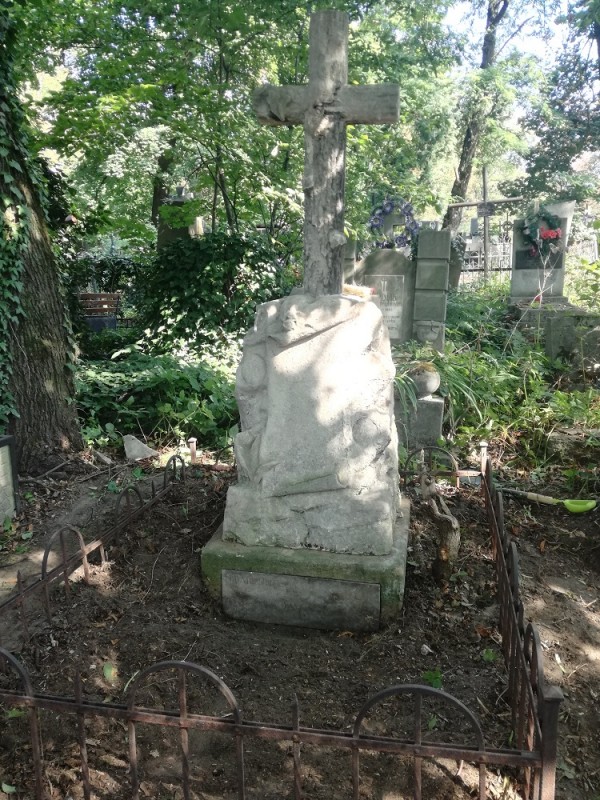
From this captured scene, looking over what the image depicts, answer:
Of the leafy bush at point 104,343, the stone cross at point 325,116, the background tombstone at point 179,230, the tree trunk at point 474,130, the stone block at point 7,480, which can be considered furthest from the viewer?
the tree trunk at point 474,130

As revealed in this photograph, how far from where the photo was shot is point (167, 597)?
11.0 feet

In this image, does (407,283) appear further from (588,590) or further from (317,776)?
(317,776)

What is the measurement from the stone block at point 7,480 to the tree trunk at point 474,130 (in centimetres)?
1430

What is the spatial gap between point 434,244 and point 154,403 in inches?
159

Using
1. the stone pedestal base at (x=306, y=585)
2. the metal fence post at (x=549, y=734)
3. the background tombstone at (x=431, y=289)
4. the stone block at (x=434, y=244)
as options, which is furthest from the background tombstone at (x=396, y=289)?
the metal fence post at (x=549, y=734)

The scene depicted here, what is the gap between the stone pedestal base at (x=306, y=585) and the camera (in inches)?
123

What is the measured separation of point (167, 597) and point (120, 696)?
0.78m

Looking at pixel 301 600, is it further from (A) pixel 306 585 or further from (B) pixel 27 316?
(B) pixel 27 316

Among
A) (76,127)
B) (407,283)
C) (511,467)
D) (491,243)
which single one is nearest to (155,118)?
(76,127)

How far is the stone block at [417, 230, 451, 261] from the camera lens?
25.8 feet

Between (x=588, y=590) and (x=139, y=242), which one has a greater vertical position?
(x=139, y=242)

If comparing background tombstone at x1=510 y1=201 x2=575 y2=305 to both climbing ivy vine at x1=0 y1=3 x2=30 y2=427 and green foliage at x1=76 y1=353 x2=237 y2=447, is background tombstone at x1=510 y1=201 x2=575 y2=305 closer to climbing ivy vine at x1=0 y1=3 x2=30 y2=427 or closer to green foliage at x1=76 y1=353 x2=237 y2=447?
green foliage at x1=76 y1=353 x2=237 y2=447

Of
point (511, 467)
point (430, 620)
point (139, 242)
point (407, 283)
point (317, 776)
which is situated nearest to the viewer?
point (317, 776)

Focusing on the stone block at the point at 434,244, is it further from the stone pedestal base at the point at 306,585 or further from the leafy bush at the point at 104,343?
the stone pedestal base at the point at 306,585
